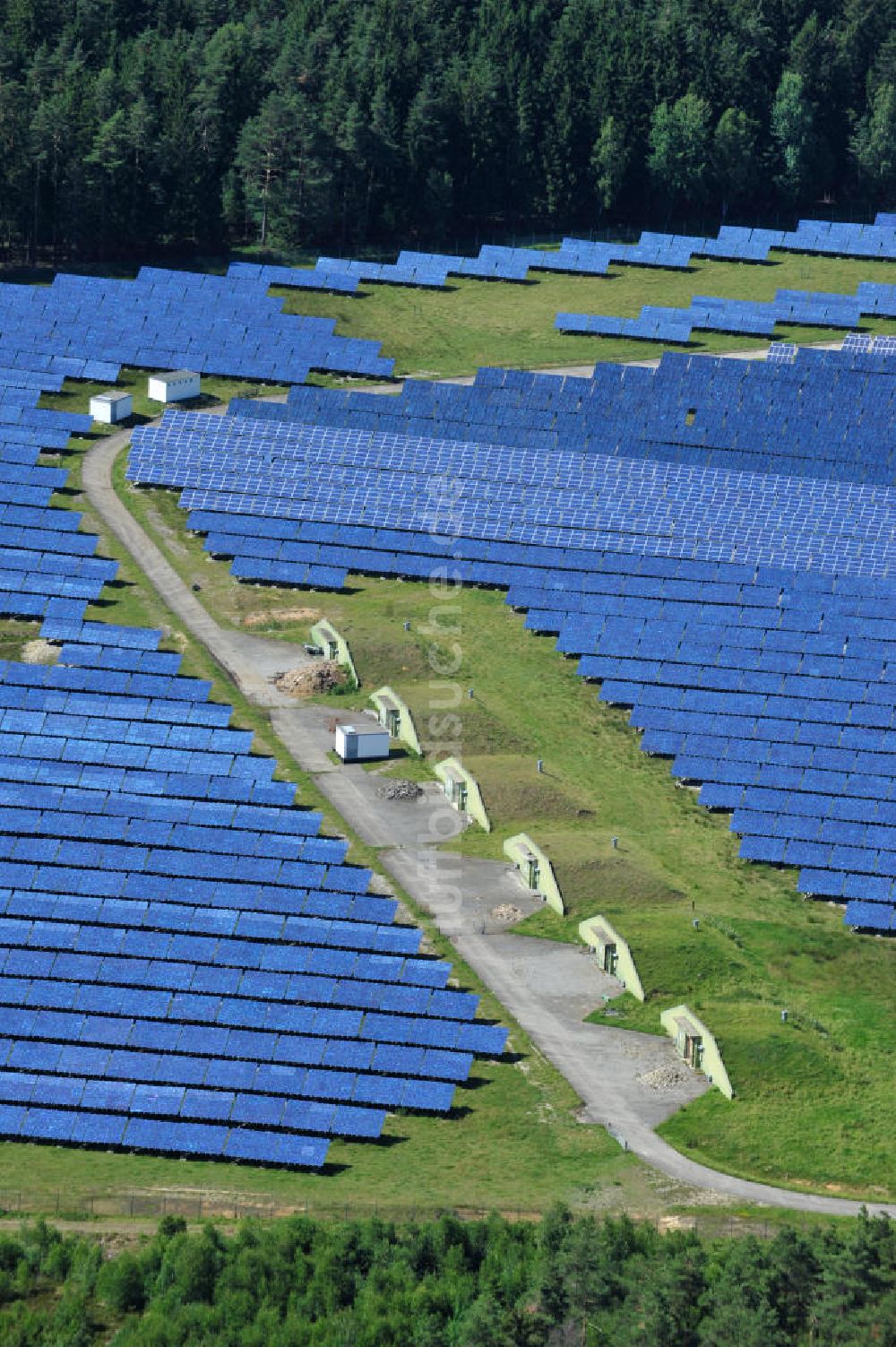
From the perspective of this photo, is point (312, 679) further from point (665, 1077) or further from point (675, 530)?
point (665, 1077)

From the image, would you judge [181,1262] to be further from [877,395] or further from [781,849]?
[877,395]

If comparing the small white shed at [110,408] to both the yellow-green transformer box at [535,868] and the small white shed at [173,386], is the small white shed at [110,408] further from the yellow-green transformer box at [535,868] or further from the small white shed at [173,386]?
the yellow-green transformer box at [535,868]

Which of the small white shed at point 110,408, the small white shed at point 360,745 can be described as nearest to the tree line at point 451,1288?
the small white shed at point 360,745

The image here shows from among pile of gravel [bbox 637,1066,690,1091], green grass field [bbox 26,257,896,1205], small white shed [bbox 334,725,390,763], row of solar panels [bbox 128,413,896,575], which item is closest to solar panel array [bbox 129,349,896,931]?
row of solar panels [bbox 128,413,896,575]

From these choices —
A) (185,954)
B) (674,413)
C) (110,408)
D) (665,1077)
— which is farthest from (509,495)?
(665,1077)

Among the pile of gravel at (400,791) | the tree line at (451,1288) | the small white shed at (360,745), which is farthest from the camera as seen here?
the small white shed at (360,745)

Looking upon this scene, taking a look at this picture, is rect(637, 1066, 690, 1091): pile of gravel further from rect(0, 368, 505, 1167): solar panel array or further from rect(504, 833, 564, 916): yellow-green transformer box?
rect(504, 833, 564, 916): yellow-green transformer box
